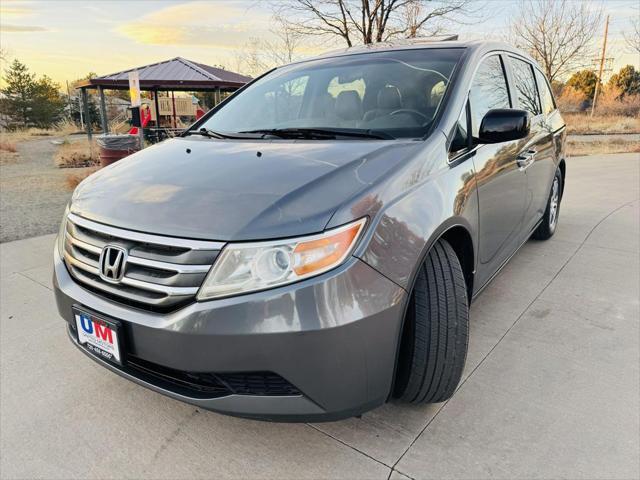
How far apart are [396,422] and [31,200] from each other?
663 cm

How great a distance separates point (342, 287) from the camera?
58.1 inches

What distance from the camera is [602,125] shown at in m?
26.8

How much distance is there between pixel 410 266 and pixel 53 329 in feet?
7.76

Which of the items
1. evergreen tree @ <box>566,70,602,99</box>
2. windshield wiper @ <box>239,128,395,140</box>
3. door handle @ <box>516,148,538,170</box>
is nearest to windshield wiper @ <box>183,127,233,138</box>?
windshield wiper @ <box>239,128,395,140</box>

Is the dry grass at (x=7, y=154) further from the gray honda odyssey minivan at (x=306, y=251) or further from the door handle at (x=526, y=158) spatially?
the door handle at (x=526, y=158)

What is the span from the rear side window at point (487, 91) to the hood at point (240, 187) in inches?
24.3

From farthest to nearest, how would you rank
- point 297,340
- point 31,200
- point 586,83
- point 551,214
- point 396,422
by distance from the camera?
point 586,83, point 31,200, point 551,214, point 396,422, point 297,340

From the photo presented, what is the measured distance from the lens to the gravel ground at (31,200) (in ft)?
16.9

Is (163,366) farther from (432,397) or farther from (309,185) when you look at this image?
(432,397)

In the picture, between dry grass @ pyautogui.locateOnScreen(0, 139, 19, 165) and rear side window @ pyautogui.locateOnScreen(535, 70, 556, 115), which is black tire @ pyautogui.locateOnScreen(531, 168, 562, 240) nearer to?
rear side window @ pyautogui.locateOnScreen(535, 70, 556, 115)

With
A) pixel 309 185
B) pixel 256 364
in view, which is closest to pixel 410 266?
pixel 309 185

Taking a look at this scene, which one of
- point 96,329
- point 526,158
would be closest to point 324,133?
point 96,329

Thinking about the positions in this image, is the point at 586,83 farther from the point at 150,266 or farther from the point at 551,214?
the point at 150,266

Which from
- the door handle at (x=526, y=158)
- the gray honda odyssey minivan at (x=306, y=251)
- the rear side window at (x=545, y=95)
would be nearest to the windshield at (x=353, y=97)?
the gray honda odyssey minivan at (x=306, y=251)
